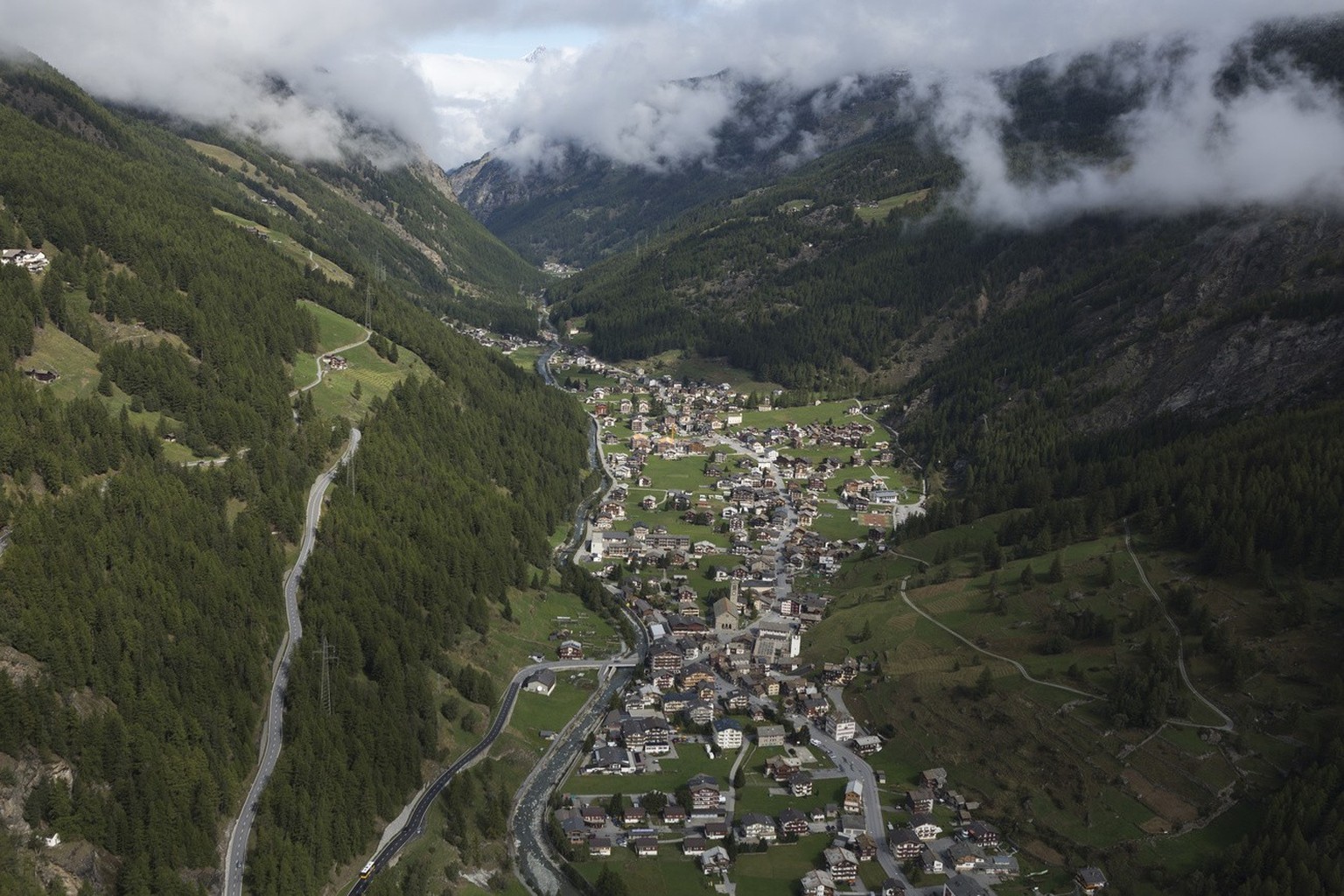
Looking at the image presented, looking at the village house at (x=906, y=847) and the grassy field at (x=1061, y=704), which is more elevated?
the grassy field at (x=1061, y=704)

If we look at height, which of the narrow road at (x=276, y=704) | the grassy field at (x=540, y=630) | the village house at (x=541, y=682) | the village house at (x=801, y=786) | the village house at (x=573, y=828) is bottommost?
the village house at (x=801, y=786)

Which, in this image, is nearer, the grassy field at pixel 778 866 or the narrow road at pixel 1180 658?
the grassy field at pixel 778 866

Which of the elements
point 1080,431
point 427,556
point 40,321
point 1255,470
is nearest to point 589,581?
point 427,556

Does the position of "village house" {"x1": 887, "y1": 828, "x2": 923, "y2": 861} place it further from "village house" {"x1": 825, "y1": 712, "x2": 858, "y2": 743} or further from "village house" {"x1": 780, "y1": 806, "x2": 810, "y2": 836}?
"village house" {"x1": 825, "y1": 712, "x2": 858, "y2": 743}

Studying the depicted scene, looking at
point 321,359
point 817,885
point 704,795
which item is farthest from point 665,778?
point 321,359

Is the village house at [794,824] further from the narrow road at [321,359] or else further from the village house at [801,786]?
the narrow road at [321,359]

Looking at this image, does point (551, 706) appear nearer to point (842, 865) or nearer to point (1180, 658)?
point (842, 865)

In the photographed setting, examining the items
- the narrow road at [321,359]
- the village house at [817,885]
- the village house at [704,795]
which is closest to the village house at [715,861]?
the village house at [704,795]
